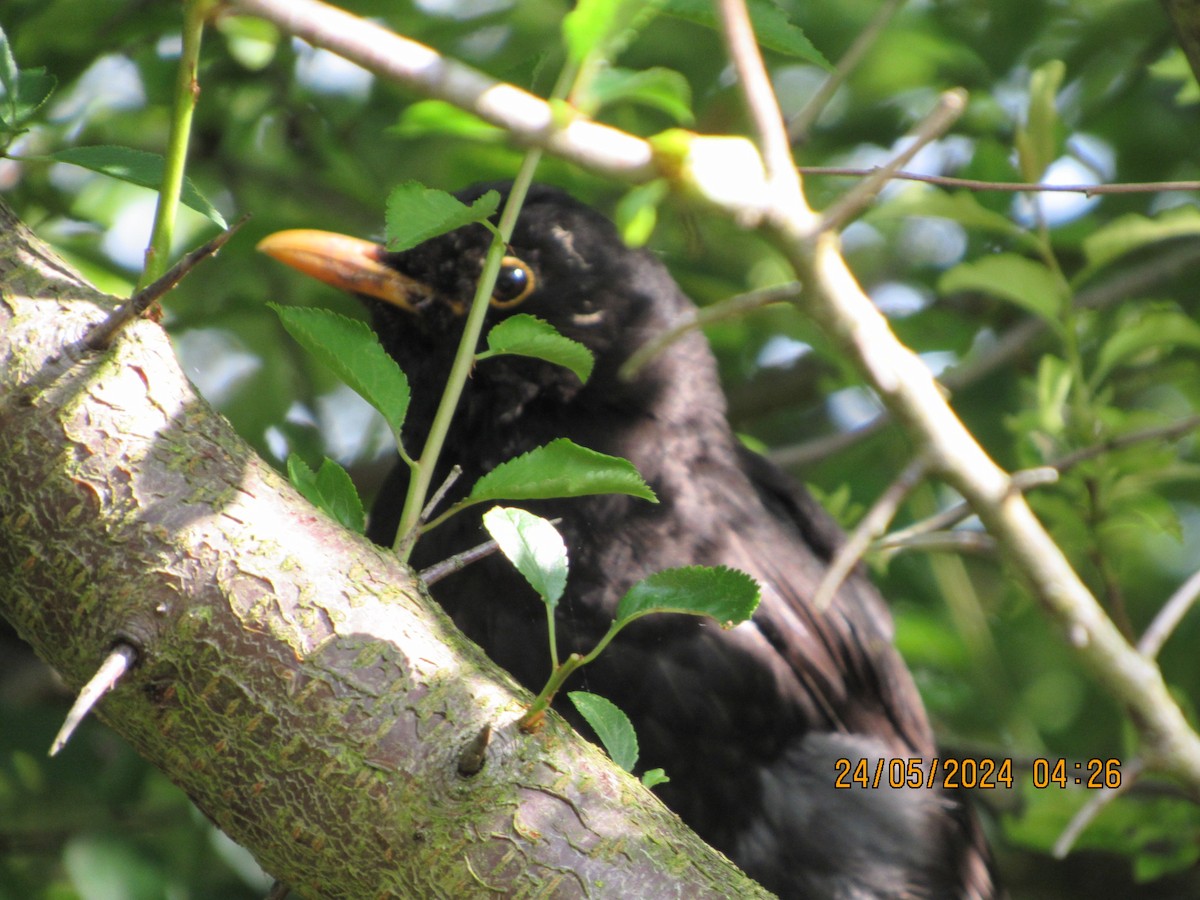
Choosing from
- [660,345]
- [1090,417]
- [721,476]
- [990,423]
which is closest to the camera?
[660,345]

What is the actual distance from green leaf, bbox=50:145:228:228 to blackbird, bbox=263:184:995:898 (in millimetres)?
1386

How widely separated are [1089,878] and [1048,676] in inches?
25.3

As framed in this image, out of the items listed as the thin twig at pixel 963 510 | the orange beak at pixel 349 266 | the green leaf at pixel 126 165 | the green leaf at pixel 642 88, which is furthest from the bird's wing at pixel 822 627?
the green leaf at pixel 642 88

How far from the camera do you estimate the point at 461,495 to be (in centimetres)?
302

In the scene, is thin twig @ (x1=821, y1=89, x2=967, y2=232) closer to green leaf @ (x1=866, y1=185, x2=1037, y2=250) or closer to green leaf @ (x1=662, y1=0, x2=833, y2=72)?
green leaf @ (x1=662, y1=0, x2=833, y2=72)

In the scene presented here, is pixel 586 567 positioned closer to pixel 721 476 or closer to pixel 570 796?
pixel 721 476

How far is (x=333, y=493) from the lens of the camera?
64.0 inches

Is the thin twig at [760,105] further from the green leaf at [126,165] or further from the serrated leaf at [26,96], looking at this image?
the serrated leaf at [26,96]

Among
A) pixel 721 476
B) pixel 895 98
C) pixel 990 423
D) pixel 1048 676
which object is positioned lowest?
pixel 721 476

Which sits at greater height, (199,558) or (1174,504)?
(1174,504)

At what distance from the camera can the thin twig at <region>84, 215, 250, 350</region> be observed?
4.28ft

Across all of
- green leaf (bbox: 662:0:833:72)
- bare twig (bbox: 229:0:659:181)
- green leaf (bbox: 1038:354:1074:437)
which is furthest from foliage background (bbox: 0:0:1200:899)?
bare twig (bbox: 229:0:659:181)

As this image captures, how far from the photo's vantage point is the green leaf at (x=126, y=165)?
151 centimetres

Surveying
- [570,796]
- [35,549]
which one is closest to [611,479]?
[570,796]
